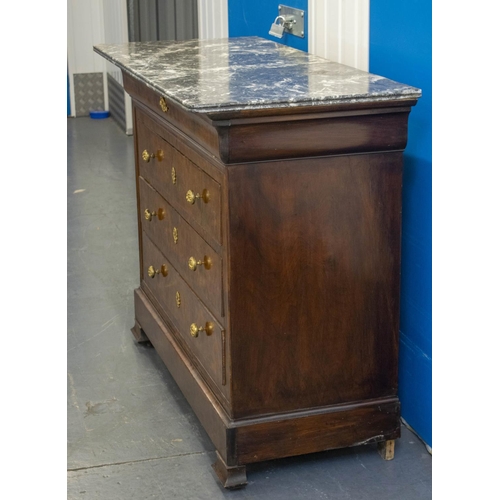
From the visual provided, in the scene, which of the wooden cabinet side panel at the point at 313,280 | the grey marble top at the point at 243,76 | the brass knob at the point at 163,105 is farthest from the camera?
the brass knob at the point at 163,105

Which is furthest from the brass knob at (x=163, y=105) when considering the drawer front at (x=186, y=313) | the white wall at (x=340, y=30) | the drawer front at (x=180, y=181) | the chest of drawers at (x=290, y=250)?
the white wall at (x=340, y=30)

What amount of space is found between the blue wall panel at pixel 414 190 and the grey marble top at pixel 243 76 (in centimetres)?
14

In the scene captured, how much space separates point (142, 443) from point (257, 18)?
7.69 feet

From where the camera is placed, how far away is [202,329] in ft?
8.70

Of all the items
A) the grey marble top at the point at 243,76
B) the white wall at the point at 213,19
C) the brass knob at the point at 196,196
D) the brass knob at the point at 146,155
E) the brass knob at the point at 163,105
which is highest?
the white wall at the point at 213,19

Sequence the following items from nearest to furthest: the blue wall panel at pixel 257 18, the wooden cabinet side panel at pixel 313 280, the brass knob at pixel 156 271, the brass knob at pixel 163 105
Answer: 1. the wooden cabinet side panel at pixel 313 280
2. the brass knob at pixel 163 105
3. the brass knob at pixel 156 271
4. the blue wall panel at pixel 257 18

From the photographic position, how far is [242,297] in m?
2.36

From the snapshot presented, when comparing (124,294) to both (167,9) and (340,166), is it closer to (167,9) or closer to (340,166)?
(340,166)

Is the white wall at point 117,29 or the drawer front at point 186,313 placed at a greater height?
the white wall at point 117,29

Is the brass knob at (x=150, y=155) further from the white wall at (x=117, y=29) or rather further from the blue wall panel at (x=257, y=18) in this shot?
the white wall at (x=117, y=29)

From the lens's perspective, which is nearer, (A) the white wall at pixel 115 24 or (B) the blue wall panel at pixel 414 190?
(B) the blue wall panel at pixel 414 190

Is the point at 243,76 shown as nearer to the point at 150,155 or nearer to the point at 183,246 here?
the point at 183,246

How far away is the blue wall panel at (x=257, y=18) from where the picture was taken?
3549 mm
